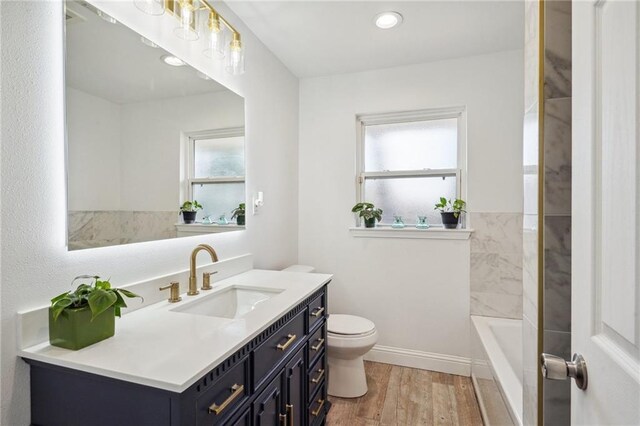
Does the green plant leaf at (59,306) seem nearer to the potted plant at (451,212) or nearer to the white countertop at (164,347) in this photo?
the white countertop at (164,347)

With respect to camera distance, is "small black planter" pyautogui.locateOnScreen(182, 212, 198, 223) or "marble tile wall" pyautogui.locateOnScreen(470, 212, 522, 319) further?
"marble tile wall" pyautogui.locateOnScreen(470, 212, 522, 319)

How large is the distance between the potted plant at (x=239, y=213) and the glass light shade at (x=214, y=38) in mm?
870

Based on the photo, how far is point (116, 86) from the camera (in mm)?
1323

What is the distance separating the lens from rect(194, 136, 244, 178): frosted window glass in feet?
5.76

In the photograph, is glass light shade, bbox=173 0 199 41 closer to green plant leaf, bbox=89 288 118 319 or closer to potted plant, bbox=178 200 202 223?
potted plant, bbox=178 200 202 223

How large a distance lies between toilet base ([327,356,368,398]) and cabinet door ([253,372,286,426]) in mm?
957

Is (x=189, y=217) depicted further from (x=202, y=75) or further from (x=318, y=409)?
(x=318, y=409)

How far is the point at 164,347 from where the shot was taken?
968mm

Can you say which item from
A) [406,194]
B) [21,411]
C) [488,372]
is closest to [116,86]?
[21,411]

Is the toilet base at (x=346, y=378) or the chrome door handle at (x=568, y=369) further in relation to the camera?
the toilet base at (x=346, y=378)

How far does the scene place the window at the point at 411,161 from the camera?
2695 millimetres

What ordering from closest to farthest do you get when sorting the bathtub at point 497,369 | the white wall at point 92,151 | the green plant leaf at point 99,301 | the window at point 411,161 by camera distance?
the green plant leaf at point 99,301
the white wall at point 92,151
the bathtub at point 497,369
the window at point 411,161

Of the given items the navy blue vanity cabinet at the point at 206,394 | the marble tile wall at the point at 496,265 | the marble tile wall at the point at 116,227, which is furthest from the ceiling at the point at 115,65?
the marble tile wall at the point at 496,265

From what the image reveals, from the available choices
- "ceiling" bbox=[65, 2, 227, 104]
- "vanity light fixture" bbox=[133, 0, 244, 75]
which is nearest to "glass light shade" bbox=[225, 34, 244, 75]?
"vanity light fixture" bbox=[133, 0, 244, 75]
